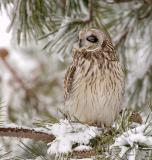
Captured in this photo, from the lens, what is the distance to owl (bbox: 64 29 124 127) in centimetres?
329

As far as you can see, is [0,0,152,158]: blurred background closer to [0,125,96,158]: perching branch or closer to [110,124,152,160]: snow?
[0,125,96,158]: perching branch

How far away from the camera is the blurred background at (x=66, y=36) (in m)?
3.46

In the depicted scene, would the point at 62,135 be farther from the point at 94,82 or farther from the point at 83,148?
the point at 94,82

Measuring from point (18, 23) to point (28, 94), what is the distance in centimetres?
138

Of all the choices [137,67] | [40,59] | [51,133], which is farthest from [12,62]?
[51,133]

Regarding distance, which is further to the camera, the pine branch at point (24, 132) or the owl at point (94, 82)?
the owl at point (94, 82)

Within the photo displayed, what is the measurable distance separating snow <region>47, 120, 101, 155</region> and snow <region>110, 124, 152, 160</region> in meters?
0.19

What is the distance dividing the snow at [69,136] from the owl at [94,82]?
2.57 feet

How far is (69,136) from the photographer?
2.41 meters

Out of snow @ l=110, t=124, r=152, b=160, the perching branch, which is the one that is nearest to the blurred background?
the perching branch

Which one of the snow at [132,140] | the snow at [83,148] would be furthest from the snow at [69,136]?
the snow at [132,140]

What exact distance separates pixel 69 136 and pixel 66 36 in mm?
1255

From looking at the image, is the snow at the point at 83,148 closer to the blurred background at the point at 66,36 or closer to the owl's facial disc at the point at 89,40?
the blurred background at the point at 66,36

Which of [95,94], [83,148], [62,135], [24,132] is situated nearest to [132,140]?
[83,148]
